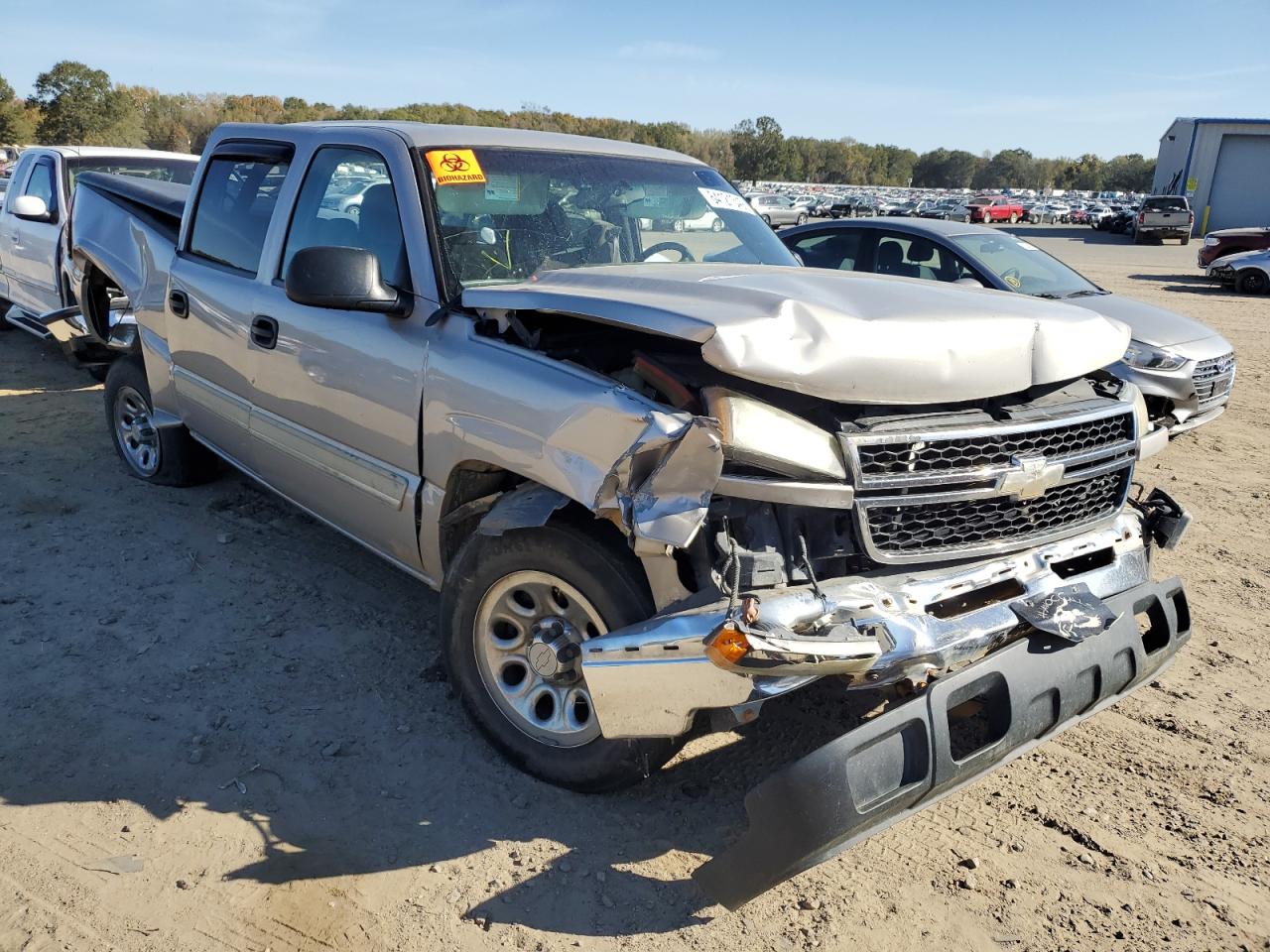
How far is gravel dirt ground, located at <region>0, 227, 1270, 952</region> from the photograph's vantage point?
256 centimetres

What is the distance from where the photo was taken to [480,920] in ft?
8.38

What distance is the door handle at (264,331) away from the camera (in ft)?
12.8

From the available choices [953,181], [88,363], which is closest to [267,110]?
[88,363]

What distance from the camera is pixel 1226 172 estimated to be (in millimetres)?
44188

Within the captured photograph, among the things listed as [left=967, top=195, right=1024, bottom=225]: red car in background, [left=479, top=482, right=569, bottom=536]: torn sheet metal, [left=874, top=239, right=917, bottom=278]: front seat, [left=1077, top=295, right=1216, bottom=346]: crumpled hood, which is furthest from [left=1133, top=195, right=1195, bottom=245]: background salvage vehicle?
[left=479, top=482, right=569, bottom=536]: torn sheet metal

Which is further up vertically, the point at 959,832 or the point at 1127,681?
the point at 1127,681

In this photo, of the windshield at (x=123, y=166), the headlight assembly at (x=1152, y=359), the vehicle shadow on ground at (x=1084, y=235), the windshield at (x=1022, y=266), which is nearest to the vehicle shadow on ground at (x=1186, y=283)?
the windshield at (x=1022, y=266)

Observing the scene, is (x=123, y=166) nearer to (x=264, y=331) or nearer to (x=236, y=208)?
(x=236, y=208)

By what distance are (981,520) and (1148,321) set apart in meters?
6.06

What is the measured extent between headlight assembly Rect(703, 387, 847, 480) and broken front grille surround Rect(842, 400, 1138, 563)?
0.25 ft

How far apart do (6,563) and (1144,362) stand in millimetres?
7586

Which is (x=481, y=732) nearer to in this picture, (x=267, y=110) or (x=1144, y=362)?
(x=1144, y=362)

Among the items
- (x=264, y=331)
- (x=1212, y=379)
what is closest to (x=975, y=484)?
(x=264, y=331)

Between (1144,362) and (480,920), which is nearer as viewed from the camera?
(480,920)
